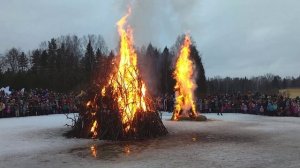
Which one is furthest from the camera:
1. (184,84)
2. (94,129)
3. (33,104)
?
(33,104)

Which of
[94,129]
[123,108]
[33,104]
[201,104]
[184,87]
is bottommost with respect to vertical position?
[94,129]

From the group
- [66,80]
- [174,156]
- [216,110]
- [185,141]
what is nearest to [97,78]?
[185,141]

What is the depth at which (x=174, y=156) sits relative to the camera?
41.0 ft

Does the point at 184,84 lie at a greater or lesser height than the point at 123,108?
greater

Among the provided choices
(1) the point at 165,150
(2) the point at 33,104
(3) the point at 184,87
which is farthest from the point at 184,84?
(2) the point at 33,104

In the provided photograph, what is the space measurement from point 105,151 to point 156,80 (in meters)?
48.1

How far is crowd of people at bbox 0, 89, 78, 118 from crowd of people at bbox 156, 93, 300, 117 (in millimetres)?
6512

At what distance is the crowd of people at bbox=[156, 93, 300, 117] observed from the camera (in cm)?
2952

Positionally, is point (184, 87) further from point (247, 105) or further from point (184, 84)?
point (247, 105)

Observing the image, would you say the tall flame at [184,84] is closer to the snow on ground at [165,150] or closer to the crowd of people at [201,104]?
the crowd of people at [201,104]

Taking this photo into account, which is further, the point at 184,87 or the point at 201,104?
the point at 201,104

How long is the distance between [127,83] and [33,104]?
15.5 m

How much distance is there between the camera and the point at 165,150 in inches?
536

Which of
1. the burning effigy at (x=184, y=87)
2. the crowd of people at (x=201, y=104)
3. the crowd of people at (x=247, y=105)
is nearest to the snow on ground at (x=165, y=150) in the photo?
the burning effigy at (x=184, y=87)
